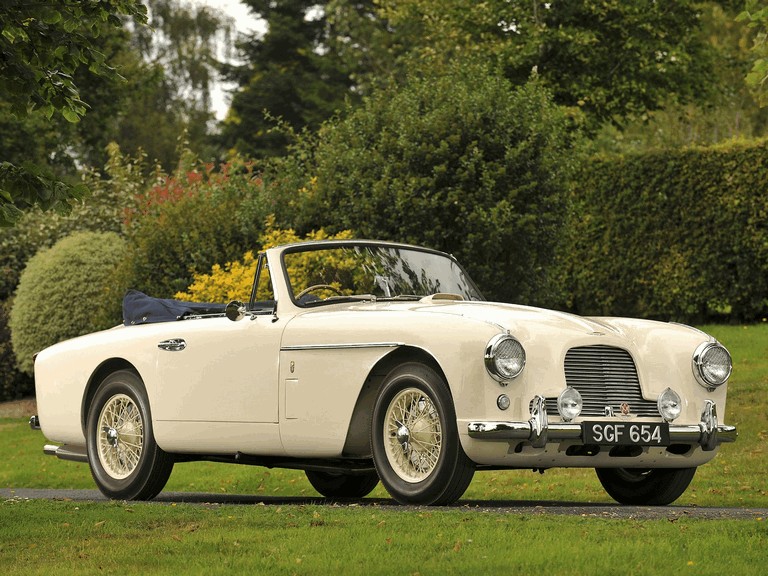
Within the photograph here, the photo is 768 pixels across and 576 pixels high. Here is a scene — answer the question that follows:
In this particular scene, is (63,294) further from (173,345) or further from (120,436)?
(173,345)

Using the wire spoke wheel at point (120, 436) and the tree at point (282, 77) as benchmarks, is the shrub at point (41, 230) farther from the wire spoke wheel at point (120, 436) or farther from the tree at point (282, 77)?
the tree at point (282, 77)

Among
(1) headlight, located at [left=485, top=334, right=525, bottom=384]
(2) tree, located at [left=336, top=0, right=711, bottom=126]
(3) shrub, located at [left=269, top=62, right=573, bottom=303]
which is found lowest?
(1) headlight, located at [left=485, top=334, right=525, bottom=384]

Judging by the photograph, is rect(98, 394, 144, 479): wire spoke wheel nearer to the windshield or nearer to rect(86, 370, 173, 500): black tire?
rect(86, 370, 173, 500): black tire

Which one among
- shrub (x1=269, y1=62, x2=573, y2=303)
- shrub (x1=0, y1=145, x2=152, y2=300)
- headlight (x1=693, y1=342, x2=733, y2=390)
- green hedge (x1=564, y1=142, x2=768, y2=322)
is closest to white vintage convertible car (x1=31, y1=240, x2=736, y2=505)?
headlight (x1=693, y1=342, x2=733, y2=390)

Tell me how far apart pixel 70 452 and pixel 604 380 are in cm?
464

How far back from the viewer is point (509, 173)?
680 inches

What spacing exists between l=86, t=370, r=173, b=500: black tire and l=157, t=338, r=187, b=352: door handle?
407mm

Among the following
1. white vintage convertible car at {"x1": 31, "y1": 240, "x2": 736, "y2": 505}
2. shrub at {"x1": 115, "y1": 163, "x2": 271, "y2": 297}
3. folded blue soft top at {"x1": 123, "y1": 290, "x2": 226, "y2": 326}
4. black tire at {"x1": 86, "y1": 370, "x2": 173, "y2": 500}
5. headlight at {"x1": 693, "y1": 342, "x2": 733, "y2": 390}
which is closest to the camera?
white vintage convertible car at {"x1": 31, "y1": 240, "x2": 736, "y2": 505}

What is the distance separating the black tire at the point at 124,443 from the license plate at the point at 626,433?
3490 mm

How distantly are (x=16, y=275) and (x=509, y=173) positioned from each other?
41.2ft

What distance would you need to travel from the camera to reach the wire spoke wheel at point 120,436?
992 cm

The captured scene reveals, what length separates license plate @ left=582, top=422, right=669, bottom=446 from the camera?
767 centimetres

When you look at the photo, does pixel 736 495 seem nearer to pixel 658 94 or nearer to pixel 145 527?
pixel 145 527

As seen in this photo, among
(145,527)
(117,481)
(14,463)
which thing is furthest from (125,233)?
(145,527)
